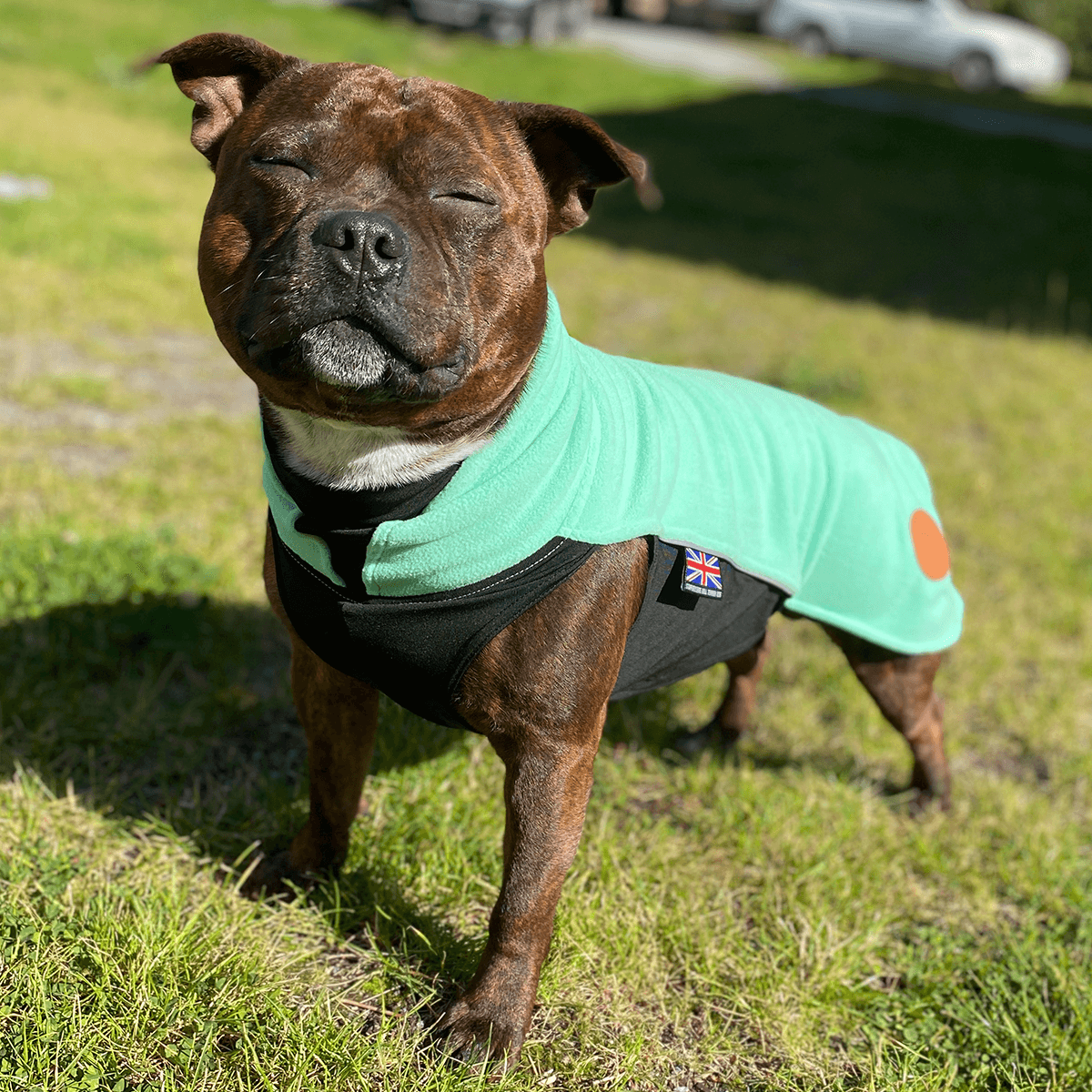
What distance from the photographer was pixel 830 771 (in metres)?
3.45

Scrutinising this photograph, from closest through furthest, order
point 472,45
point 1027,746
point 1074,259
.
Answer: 1. point 1027,746
2. point 1074,259
3. point 472,45

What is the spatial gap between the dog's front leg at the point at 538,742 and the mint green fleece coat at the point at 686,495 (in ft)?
0.42

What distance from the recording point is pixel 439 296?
75.4 inches

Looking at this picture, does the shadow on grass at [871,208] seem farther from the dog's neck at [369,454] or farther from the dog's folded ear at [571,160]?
the dog's neck at [369,454]

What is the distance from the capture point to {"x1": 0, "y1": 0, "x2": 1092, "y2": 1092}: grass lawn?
229cm

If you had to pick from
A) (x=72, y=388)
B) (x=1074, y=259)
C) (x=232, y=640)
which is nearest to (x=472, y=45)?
(x=1074, y=259)

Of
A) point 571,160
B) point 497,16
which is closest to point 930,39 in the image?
point 497,16

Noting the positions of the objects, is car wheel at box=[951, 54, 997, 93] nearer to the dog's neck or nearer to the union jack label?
the union jack label

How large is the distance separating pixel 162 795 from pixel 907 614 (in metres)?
2.02

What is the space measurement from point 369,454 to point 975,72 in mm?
23627

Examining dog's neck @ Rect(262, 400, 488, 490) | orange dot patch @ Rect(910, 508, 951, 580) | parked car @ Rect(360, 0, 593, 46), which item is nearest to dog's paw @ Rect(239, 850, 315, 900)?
dog's neck @ Rect(262, 400, 488, 490)

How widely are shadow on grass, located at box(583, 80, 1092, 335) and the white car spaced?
22.3 ft

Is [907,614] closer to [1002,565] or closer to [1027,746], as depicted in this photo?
[1027,746]

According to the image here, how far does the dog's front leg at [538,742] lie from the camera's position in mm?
2102
